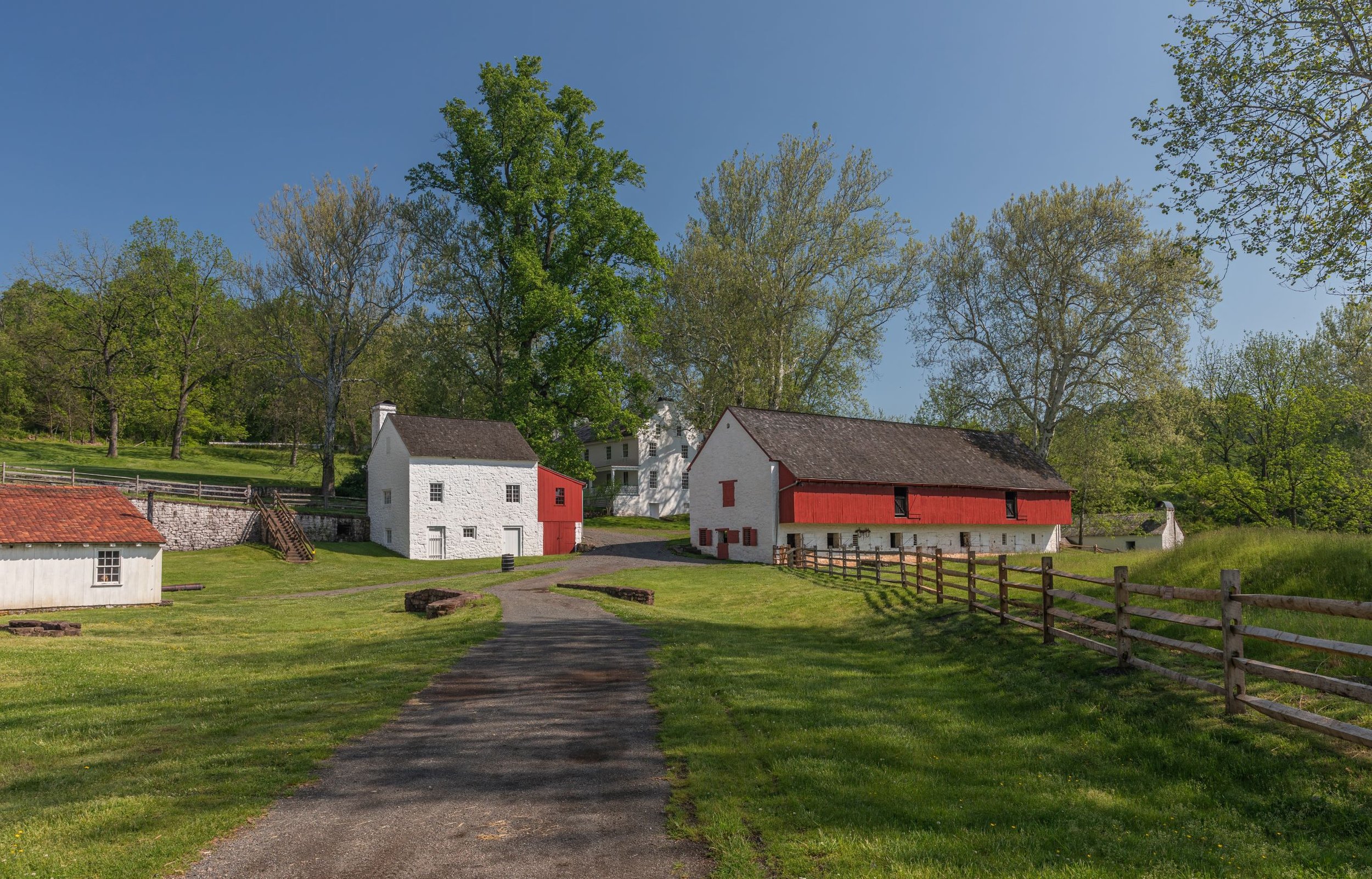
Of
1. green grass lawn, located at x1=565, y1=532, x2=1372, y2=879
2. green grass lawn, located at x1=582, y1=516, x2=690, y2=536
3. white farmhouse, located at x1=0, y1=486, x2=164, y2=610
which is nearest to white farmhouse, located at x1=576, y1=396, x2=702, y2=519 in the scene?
green grass lawn, located at x1=582, y1=516, x2=690, y2=536

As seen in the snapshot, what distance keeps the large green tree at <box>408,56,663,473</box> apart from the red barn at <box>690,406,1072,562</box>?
31.8ft

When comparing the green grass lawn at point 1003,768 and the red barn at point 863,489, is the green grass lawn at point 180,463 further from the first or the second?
the green grass lawn at point 1003,768

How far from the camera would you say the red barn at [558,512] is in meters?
46.7

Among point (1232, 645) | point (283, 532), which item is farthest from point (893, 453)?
point (1232, 645)

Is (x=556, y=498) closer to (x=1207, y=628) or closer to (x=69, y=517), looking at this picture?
(x=69, y=517)

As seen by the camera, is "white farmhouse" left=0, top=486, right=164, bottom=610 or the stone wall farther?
the stone wall

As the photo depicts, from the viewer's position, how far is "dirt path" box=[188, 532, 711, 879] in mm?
6004

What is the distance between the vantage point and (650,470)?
219 ft

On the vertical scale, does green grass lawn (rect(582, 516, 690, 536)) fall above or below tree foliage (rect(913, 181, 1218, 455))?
below

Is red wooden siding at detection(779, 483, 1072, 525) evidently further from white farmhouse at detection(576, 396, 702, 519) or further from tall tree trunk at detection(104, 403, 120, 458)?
tall tree trunk at detection(104, 403, 120, 458)

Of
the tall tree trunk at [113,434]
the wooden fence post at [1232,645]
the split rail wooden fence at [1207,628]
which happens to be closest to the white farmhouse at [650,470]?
the tall tree trunk at [113,434]

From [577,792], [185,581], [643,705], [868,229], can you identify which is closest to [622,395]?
[868,229]

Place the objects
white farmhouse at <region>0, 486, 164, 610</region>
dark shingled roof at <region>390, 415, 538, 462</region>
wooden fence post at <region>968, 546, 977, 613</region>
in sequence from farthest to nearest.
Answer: dark shingled roof at <region>390, 415, 538, 462</region> < white farmhouse at <region>0, 486, 164, 610</region> < wooden fence post at <region>968, 546, 977, 613</region>

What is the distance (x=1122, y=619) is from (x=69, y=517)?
30.7 metres
